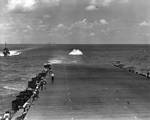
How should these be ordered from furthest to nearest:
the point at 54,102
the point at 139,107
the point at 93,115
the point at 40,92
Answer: the point at 40,92
the point at 54,102
the point at 139,107
the point at 93,115

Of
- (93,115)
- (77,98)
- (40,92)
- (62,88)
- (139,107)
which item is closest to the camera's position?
(93,115)

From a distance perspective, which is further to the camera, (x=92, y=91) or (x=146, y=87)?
(x=146, y=87)

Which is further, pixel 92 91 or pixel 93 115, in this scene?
pixel 92 91

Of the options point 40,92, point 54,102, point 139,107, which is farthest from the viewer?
point 40,92

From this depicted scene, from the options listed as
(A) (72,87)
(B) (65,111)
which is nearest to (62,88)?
(A) (72,87)

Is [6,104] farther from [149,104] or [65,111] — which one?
[149,104]

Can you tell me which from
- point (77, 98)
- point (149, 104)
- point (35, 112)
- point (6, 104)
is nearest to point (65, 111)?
point (35, 112)

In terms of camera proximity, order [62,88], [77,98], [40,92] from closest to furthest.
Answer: [77,98] → [40,92] → [62,88]

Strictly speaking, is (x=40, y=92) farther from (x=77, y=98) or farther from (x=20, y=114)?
(x=20, y=114)
